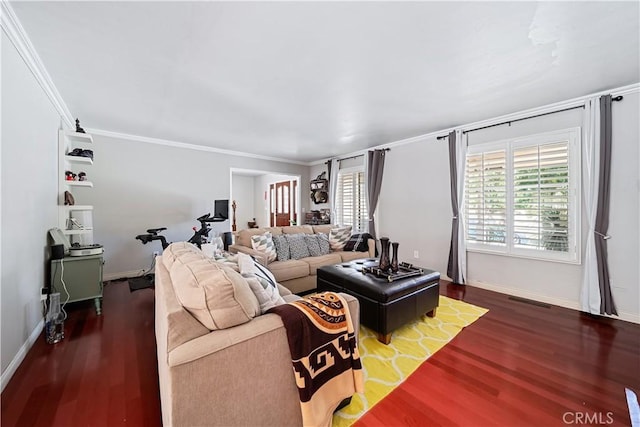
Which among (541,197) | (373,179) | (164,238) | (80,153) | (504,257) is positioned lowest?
(504,257)

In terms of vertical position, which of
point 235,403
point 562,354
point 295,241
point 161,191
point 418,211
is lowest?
point 562,354

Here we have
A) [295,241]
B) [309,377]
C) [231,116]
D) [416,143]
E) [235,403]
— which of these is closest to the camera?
[235,403]

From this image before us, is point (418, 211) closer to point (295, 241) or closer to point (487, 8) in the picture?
point (295, 241)

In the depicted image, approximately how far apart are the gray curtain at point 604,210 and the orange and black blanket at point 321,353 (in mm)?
3093

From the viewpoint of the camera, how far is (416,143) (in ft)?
14.7

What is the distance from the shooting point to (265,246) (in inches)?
137

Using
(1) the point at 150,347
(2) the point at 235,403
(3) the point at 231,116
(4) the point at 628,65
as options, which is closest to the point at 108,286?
(1) the point at 150,347

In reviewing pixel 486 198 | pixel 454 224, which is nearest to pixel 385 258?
pixel 454 224

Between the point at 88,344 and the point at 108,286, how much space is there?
6.50 ft

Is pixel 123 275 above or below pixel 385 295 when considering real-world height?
below

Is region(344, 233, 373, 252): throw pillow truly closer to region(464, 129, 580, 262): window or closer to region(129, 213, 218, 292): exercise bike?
region(464, 129, 580, 262): window

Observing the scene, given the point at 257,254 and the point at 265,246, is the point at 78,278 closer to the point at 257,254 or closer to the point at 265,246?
the point at 257,254

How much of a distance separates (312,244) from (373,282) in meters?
1.70

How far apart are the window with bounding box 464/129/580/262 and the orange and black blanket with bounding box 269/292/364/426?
3135 millimetres
